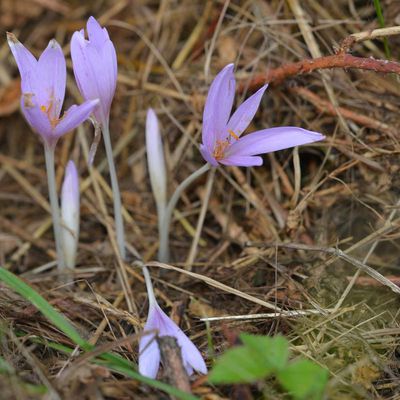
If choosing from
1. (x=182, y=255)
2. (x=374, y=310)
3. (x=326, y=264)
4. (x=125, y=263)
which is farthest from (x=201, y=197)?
(x=374, y=310)

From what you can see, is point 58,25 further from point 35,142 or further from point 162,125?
point 162,125

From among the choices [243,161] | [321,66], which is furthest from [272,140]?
[321,66]

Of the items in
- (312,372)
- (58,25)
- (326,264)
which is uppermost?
(58,25)

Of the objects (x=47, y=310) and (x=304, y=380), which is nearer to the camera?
(x=304, y=380)

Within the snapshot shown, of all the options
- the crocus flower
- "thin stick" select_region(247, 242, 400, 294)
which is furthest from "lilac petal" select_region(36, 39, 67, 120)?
"thin stick" select_region(247, 242, 400, 294)

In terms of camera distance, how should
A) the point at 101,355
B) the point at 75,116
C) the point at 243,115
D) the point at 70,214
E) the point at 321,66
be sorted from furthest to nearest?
the point at 70,214 < the point at 321,66 < the point at 243,115 < the point at 75,116 < the point at 101,355

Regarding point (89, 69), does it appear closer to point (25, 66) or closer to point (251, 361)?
point (25, 66)

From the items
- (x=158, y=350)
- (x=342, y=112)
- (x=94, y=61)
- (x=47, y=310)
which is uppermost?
(x=94, y=61)
